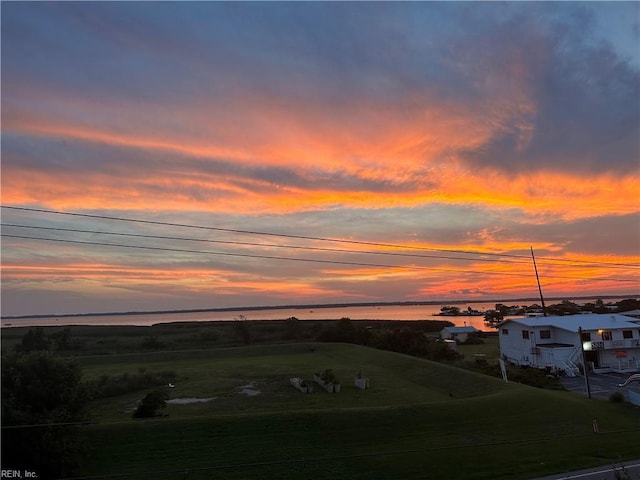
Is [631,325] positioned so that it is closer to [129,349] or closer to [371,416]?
[371,416]

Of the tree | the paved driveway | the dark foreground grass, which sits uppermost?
the tree

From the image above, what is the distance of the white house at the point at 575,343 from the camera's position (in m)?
47.9

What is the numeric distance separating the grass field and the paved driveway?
6.11 meters

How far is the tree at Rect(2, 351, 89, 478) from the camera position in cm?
1719

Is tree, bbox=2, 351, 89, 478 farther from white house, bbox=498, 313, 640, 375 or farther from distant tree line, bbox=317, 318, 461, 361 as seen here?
white house, bbox=498, 313, 640, 375

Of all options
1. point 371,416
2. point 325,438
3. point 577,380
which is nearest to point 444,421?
point 371,416

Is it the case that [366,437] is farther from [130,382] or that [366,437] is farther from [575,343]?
[575,343]

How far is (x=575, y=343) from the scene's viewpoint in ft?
163

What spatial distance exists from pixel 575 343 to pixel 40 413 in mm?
49822

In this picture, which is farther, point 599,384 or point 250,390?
point 599,384

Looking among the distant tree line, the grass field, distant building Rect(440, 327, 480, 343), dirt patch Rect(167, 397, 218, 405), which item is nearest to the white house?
the distant tree line

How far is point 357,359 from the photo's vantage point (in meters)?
57.5

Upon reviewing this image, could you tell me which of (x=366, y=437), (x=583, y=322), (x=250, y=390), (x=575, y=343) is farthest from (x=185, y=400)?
(x=583, y=322)

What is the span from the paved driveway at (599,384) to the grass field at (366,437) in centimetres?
611
